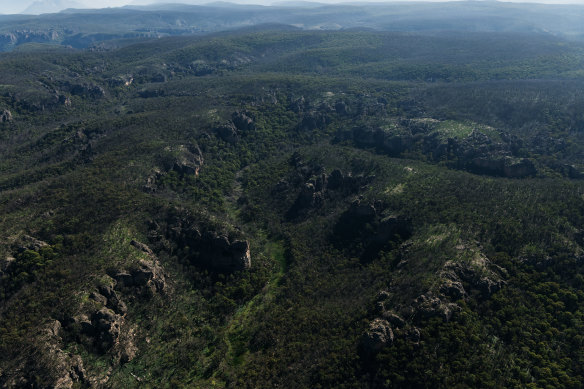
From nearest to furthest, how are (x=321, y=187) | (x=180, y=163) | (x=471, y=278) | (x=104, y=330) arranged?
(x=104, y=330) → (x=471, y=278) → (x=321, y=187) → (x=180, y=163)

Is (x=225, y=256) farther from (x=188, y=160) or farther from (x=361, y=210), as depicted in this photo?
(x=188, y=160)

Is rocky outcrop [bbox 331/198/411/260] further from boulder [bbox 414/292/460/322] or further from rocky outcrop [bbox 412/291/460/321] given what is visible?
boulder [bbox 414/292/460/322]

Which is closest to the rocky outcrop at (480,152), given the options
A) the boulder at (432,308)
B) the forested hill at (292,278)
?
the forested hill at (292,278)

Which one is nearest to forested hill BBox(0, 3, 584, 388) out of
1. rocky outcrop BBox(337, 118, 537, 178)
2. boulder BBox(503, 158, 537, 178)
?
boulder BBox(503, 158, 537, 178)

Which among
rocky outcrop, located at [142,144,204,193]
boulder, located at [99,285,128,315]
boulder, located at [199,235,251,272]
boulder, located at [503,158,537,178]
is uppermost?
rocky outcrop, located at [142,144,204,193]

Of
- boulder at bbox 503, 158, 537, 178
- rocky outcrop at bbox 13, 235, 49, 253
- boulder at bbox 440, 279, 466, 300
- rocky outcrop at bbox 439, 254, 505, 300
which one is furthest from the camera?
boulder at bbox 503, 158, 537, 178

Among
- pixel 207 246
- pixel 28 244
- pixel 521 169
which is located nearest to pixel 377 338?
pixel 207 246

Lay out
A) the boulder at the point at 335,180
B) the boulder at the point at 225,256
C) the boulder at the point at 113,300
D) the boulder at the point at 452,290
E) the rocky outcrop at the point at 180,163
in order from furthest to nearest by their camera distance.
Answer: the boulder at the point at 335,180
the rocky outcrop at the point at 180,163
the boulder at the point at 225,256
the boulder at the point at 452,290
the boulder at the point at 113,300

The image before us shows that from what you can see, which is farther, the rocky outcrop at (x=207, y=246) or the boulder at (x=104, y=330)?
the rocky outcrop at (x=207, y=246)

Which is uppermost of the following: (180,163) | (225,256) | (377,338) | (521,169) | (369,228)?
(180,163)

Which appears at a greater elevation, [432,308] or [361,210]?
[432,308]

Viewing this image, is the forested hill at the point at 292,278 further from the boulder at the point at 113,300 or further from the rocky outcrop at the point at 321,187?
the rocky outcrop at the point at 321,187

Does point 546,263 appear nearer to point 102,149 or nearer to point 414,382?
point 414,382
